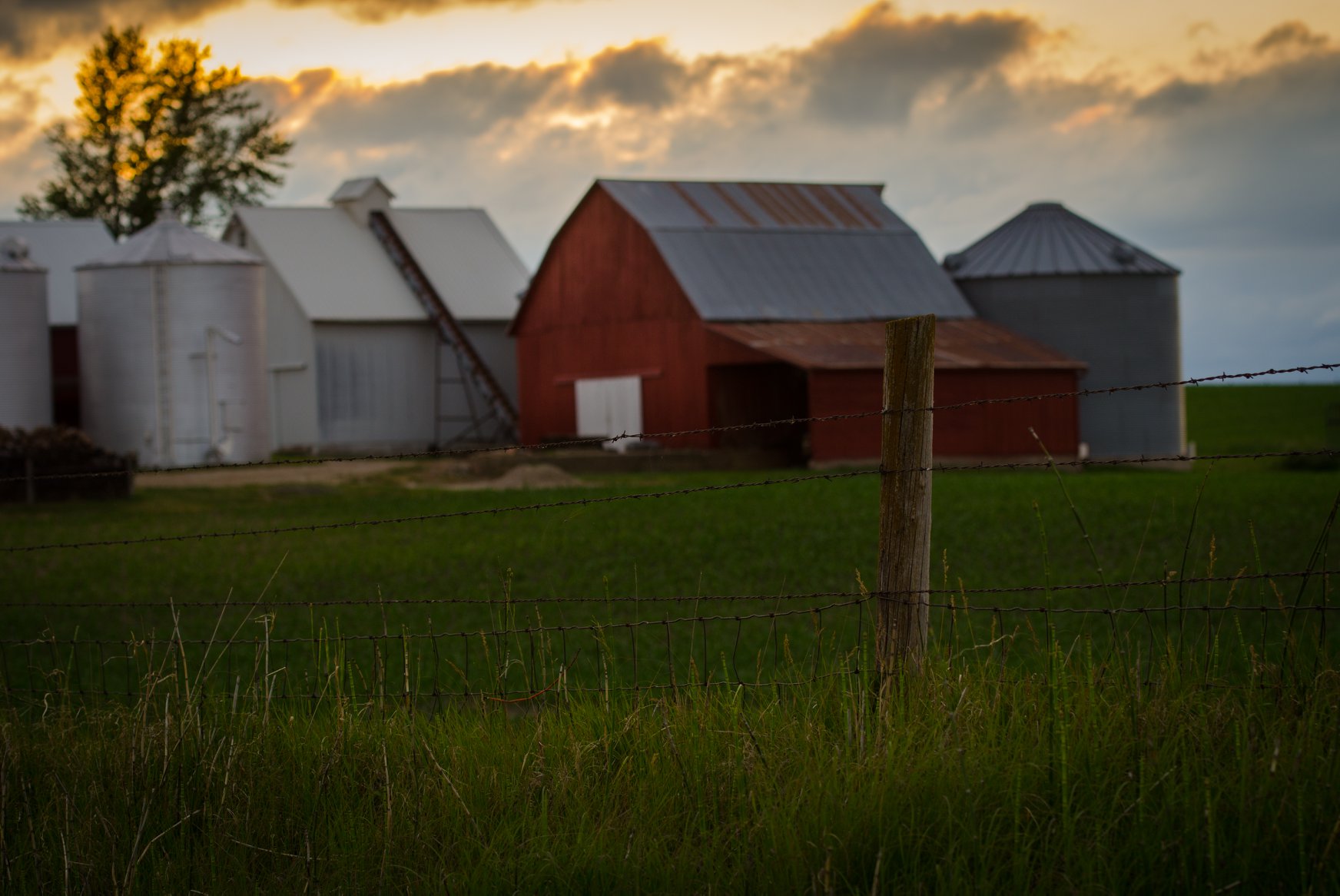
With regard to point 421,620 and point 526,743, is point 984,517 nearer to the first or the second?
point 421,620

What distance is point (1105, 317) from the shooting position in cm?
3822

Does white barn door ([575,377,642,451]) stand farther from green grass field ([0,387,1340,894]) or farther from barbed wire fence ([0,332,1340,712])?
green grass field ([0,387,1340,894])

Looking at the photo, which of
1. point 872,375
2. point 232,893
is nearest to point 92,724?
point 232,893

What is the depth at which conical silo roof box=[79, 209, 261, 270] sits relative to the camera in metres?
36.6

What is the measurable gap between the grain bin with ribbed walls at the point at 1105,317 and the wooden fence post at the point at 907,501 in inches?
1299

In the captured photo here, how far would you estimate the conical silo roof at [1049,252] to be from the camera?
38.5 metres

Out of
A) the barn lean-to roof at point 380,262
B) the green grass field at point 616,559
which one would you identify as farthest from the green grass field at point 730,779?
the barn lean-to roof at point 380,262

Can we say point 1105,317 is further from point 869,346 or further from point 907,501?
point 907,501

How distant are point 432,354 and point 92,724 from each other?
125ft

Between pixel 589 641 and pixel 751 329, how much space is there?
19954mm

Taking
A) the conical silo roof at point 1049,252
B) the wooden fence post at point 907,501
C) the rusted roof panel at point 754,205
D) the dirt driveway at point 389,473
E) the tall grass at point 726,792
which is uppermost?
the rusted roof panel at point 754,205

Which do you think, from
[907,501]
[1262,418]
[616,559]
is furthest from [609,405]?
[1262,418]

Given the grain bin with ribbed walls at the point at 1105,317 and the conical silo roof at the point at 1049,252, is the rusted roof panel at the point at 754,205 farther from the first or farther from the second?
the grain bin with ribbed walls at the point at 1105,317

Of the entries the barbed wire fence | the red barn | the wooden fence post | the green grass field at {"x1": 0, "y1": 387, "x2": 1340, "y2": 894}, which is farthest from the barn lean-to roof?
the wooden fence post
